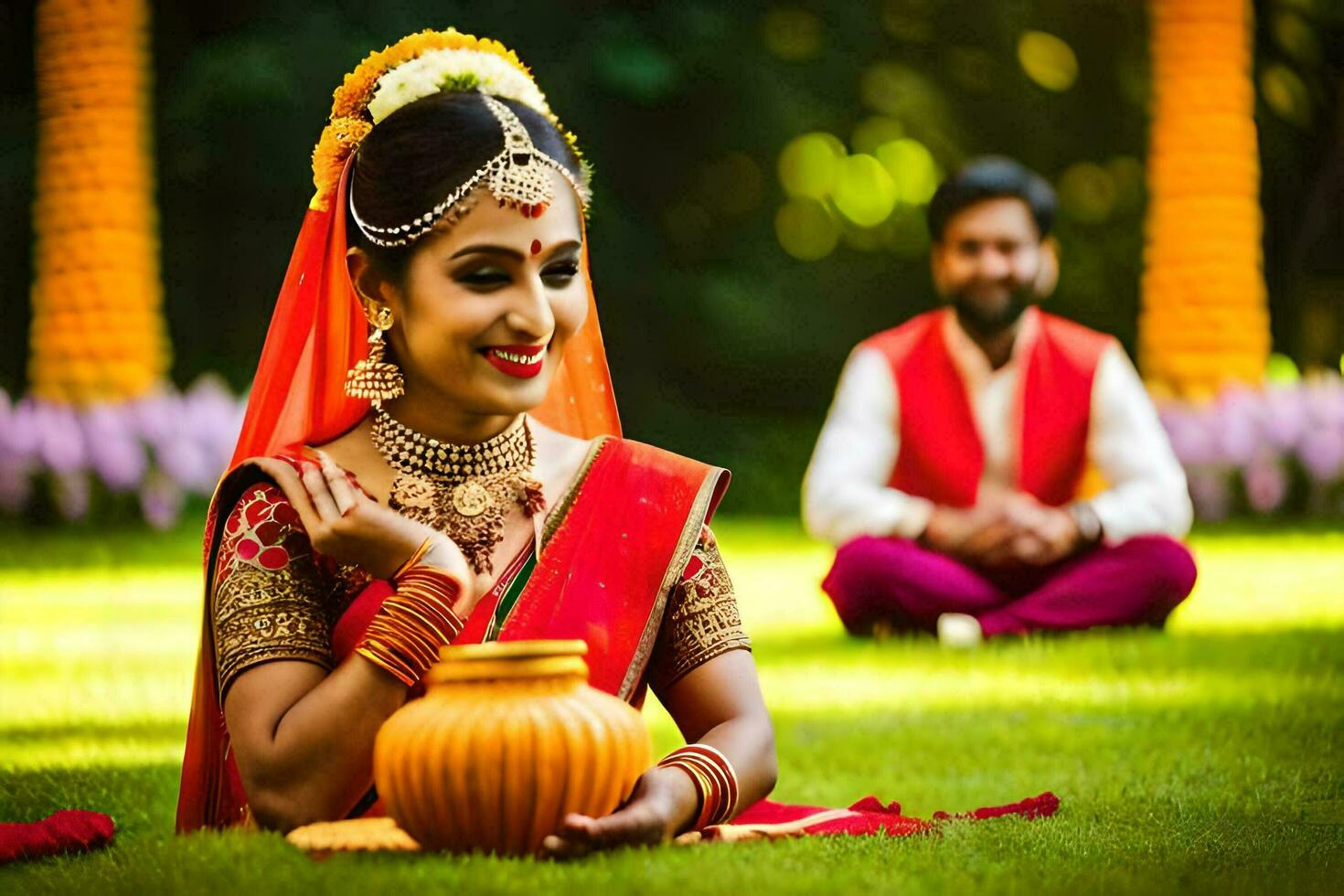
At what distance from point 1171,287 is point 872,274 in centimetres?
331

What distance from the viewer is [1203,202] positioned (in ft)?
44.0

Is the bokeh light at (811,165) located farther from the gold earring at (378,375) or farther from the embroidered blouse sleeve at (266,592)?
the embroidered blouse sleeve at (266,592)

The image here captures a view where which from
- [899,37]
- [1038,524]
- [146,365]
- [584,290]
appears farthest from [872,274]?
[584,290]

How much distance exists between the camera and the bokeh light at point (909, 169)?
1639cm

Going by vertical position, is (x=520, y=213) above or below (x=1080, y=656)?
above

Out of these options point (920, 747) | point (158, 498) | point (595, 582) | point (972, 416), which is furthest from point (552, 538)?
point (158, 498)

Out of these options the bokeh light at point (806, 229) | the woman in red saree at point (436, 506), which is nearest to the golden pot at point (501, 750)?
the woman in red saree at point (436, 506)

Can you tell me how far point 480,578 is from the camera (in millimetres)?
3373

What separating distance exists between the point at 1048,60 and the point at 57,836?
45.6 ft

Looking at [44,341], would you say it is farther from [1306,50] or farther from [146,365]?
[1306,50]

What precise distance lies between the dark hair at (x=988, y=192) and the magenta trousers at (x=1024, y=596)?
48.8 inches

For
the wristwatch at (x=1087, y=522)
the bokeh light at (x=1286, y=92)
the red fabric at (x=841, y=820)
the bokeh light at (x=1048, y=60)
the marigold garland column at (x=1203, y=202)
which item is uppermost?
the bokeh light at (x=1048, y=60)

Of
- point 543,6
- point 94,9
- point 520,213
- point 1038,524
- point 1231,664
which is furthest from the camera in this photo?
point 543,6

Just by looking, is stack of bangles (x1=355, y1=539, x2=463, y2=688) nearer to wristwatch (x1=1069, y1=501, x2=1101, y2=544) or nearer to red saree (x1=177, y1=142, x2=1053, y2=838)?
red saree (x1=177, y1=142, x2=1053, y2=838)
